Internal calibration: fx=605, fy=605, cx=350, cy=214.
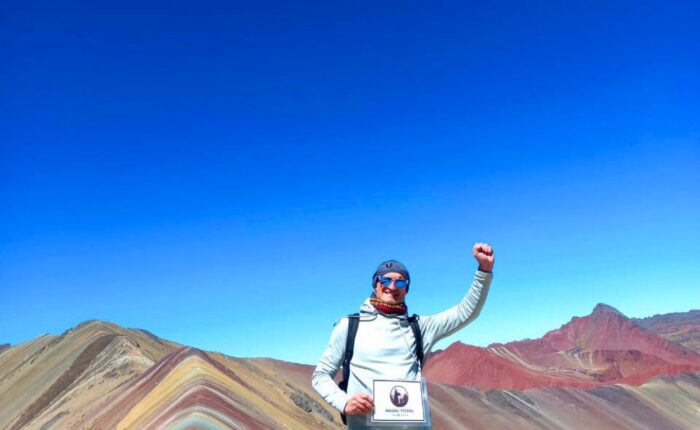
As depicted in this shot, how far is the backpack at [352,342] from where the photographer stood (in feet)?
15.4

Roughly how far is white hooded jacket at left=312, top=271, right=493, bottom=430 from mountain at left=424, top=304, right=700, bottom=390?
10639 centimetres

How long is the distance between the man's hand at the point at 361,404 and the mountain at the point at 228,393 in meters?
15.7

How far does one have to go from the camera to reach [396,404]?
4277mm

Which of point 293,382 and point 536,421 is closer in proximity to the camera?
point 293,382

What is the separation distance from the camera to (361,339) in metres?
4.72

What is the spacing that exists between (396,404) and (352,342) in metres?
0.63

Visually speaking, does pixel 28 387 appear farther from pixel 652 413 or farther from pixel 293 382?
pixel 652 413

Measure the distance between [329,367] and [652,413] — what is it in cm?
9484

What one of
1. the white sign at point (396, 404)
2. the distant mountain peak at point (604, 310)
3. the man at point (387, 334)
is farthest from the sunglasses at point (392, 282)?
the distant mountain peak at point (604, 310)

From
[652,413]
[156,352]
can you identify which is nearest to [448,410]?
[156,352]

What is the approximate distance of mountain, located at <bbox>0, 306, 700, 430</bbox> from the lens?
26094 millimetres

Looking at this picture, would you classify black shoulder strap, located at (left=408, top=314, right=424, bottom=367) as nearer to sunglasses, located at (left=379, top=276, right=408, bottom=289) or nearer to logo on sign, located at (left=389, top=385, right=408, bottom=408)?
sunglasses, located at (left=379, top=276, right=408, bottom=289)

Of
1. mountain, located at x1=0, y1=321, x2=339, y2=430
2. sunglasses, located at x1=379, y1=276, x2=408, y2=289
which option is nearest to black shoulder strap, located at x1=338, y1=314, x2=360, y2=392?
sunglasses, located at x1=379, y1=276, x2=408, y2=289

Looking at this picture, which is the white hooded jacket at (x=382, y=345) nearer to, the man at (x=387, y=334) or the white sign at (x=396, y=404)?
the man at (x=387, y=334)
